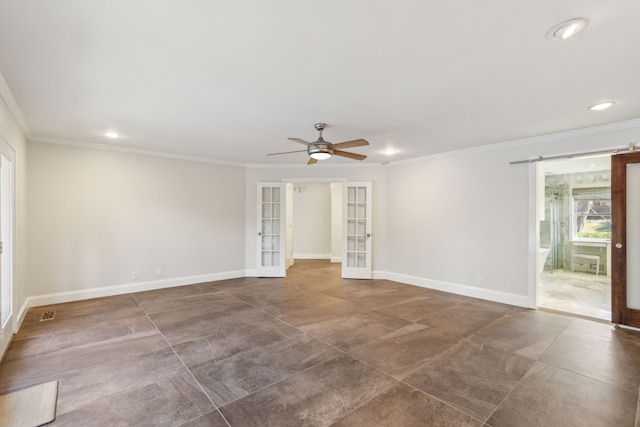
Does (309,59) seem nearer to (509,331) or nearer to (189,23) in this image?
(189,23)

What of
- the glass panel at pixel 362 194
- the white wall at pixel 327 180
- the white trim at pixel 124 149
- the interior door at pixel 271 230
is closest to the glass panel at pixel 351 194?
the glass panel at pixel 362 194

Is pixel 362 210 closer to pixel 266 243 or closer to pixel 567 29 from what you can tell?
pixel 266 243

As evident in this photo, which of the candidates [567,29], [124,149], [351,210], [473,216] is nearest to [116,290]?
[124,149]

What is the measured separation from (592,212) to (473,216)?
15.5 ft

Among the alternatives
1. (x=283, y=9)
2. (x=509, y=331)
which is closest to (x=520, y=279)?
(x=509, y=331)

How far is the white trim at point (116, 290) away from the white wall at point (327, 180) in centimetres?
82

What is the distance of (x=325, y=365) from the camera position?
8.61 feet

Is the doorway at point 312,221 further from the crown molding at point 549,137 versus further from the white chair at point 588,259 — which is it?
the white chair at point 588,259

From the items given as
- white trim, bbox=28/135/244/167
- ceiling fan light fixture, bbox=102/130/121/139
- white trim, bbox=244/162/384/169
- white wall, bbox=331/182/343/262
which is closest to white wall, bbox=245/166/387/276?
white trim, bbox=244/162/384/169

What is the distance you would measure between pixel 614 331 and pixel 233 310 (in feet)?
15.9

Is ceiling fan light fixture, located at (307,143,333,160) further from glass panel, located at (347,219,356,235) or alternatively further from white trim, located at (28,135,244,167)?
white trim, located at (28,135,244,167)

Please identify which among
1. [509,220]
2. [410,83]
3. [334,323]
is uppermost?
[410,83]

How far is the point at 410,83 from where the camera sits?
8.23 ft

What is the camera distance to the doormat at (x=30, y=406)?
192 centimetres
